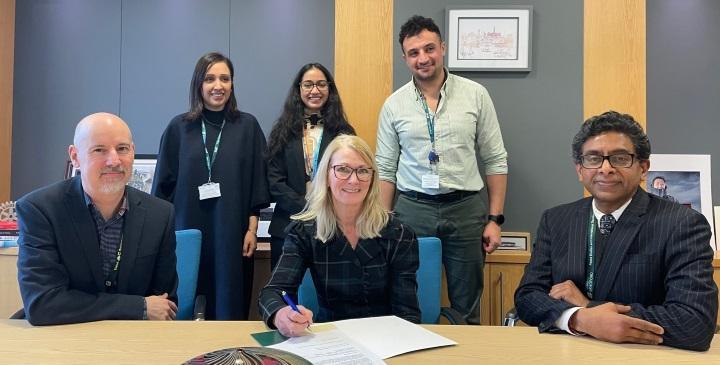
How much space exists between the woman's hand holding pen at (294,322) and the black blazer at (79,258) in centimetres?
49

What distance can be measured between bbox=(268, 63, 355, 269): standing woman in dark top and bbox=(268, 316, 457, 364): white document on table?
127cm

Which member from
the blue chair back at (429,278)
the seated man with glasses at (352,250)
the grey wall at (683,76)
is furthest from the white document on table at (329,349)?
the grey wall at (683,76)

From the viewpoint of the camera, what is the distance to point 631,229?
152 centimetres

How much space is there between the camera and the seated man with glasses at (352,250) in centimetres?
177

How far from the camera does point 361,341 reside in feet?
4.14

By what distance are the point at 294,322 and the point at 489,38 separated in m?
2.30

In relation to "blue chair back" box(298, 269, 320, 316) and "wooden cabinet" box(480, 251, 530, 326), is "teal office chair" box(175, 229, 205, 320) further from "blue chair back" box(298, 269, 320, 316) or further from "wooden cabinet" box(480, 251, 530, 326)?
"wooden cabinet" box(480, 251, 530, 326)

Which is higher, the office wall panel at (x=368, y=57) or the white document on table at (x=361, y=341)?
the office wall panel at (x=368, y=57)

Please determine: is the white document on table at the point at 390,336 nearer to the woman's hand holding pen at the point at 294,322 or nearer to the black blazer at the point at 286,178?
the woman's hand holding pen at the point at 294,322

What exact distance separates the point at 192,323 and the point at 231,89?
1.56m

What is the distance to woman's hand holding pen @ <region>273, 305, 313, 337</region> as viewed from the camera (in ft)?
4.31

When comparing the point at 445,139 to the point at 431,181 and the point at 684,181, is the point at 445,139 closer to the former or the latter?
the point at 431,181

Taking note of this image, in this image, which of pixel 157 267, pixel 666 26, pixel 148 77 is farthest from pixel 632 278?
pixel 148 77

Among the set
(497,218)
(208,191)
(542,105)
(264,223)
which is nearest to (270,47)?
(264,223)
